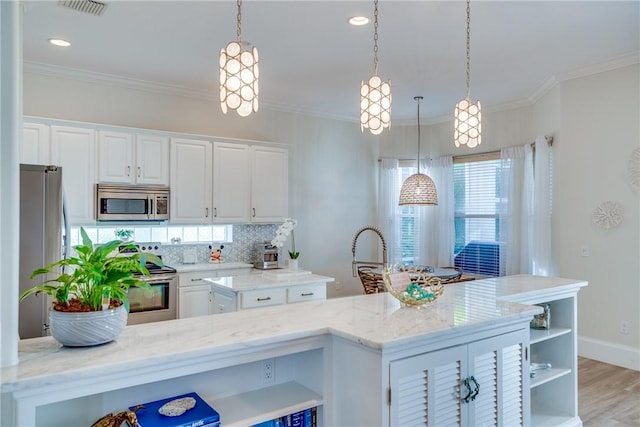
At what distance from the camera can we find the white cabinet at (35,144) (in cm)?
416

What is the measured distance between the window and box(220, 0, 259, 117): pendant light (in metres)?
4.78

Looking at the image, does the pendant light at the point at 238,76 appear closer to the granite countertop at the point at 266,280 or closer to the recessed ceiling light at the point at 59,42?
the granite countertop at the point at 266,280

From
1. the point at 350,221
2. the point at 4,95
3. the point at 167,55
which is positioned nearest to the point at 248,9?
the point at 167,55

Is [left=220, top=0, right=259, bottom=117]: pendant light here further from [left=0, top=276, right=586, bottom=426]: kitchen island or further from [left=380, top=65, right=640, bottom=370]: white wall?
[left=380, top=65, right=640, bottom=370]: white wall

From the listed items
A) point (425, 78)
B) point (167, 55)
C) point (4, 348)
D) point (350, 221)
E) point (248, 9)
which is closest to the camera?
point (4, 348)

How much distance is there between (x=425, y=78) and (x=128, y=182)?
3.40m

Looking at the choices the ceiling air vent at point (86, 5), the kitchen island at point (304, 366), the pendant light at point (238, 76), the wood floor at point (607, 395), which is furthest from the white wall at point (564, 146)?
the pendant light at point (238, 76)

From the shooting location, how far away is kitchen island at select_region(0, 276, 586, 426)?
1416mm

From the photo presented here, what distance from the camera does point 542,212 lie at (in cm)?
515

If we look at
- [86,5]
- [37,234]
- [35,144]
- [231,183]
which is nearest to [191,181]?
[231,183]

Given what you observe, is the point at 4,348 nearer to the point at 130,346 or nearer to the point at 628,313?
the point at 130,346

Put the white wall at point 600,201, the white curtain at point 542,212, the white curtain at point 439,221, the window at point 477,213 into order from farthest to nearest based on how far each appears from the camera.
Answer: the white curtain at point 439,221 → the window at point 477,213 → the white curtain at point 542,212 → the white wall at point 600,201

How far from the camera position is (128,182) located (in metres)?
4.66

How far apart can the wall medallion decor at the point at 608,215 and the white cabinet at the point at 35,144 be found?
5429mm
